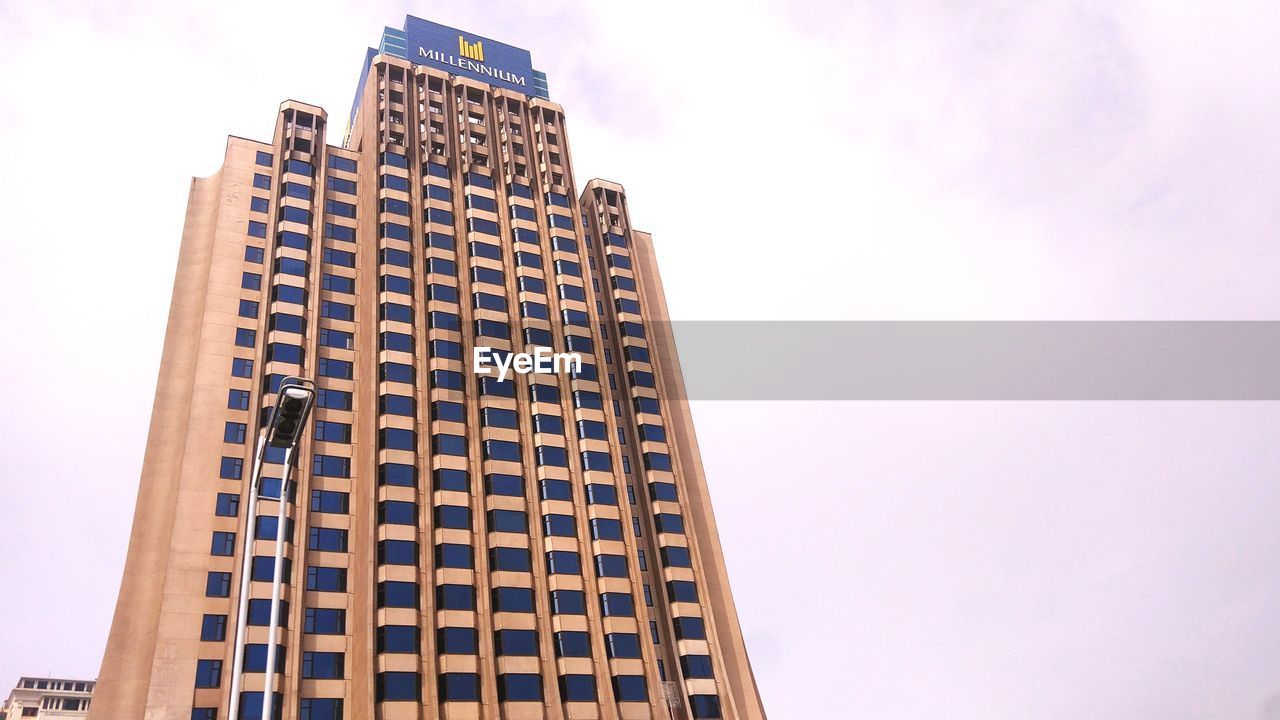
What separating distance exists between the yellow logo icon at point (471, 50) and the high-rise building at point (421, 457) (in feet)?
29.8

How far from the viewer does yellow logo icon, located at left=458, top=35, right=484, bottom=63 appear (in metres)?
119

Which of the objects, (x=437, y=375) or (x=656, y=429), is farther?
(x=656, y=429)

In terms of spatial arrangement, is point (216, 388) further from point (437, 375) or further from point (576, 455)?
point (576, 455)

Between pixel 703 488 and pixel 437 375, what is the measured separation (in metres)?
27.5

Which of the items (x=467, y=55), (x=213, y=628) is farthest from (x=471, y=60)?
(x=213, y=628)

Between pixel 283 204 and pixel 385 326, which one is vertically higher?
pixel 283 204

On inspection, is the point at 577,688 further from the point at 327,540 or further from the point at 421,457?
the point at 421,457

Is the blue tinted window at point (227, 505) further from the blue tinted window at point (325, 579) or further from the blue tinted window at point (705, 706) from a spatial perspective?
the blue tinted window at point (705, 706)

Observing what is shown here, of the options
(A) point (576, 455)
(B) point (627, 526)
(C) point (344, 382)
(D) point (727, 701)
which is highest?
(C) point (344, 382)

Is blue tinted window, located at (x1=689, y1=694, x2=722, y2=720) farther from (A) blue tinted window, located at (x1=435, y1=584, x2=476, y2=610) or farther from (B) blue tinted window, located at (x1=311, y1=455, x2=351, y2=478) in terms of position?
(B) blue tinted window, located at (x1=311, y1=455, x2=351, y2=478)

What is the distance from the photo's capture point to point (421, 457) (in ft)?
269

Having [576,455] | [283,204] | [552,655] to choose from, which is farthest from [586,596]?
[283,204]

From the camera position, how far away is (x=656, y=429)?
94.8 m

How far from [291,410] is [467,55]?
100m
